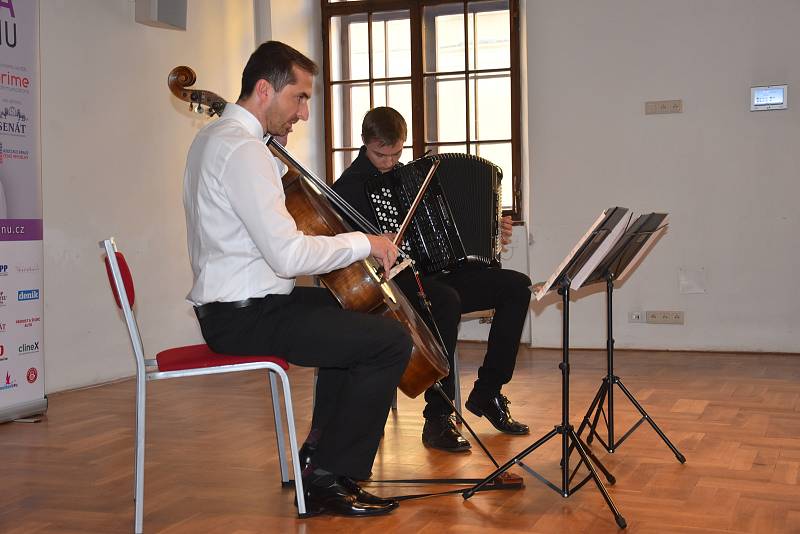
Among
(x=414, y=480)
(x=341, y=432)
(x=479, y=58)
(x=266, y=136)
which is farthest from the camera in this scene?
(x=479, y=58)

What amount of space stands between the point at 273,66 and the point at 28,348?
215 cm

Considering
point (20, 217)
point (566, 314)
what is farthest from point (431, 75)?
point (566, 314)

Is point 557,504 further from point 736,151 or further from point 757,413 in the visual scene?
point 736,151

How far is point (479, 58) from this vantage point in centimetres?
643

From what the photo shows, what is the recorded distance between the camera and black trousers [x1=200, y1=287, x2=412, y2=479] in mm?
2449

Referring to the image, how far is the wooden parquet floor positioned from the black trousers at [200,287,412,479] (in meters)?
0.22

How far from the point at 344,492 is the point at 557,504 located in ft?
1.98

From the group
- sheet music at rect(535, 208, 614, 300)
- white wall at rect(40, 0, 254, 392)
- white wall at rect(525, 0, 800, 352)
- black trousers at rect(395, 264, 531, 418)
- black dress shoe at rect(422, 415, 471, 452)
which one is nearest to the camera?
sheet music at rect(535, 208, 614, 300)

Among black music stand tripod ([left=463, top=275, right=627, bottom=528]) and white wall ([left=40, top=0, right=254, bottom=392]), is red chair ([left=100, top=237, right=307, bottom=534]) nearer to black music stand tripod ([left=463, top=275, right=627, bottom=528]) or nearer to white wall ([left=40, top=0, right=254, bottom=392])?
black music stand tripod ([left=463, top=275, right=627, bottom=528])

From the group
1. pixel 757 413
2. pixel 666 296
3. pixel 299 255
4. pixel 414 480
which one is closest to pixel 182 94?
pixel 299 255

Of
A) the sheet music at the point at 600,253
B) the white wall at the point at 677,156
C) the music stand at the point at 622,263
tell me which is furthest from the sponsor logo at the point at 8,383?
the white wall at the point at 677,156

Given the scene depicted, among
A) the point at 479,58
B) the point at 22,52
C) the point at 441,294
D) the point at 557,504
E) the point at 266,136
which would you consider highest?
the point at 479,58

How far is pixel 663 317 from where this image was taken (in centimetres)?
582

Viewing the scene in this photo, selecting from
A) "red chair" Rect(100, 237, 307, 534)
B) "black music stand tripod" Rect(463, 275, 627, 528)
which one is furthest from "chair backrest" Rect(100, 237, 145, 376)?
"black music stand tripod" Rect(463, 275, 627, 528)
